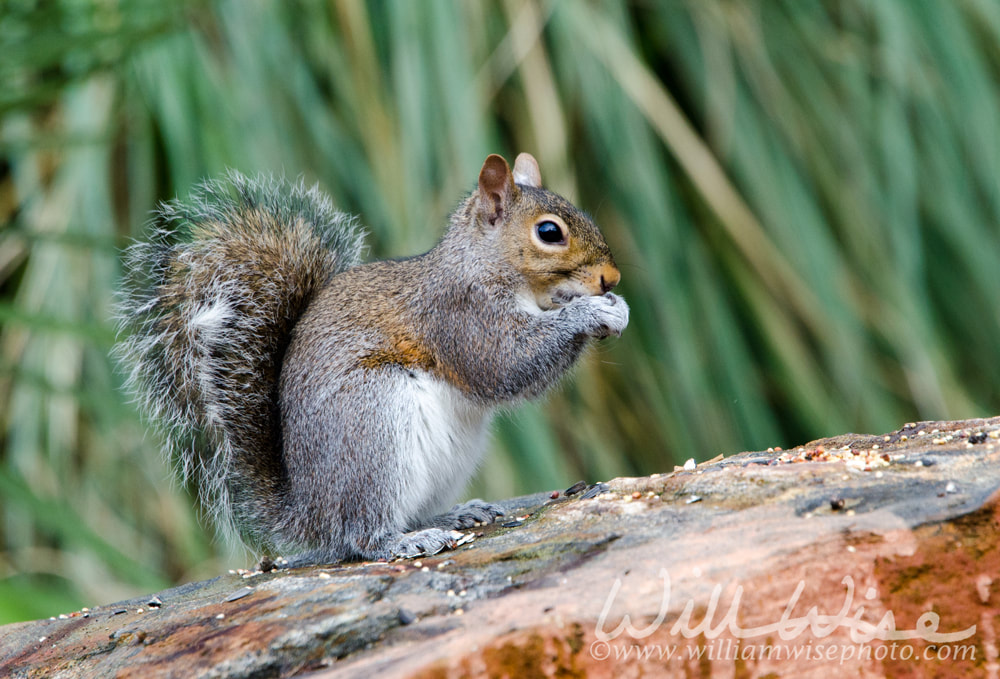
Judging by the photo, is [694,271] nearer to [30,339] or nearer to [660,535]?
[660,535]

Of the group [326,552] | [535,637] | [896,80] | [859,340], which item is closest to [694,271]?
[859,340]

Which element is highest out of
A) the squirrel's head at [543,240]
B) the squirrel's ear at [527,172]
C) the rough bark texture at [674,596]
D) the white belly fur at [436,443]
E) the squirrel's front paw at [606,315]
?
the squirrel's ear at [527,172]

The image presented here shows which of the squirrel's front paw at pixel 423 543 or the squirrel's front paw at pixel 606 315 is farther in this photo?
the squirrel's front paw at pixel 606 315

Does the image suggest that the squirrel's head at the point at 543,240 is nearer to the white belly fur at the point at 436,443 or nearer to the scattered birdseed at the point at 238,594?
the white belly fur at the point at 436,443

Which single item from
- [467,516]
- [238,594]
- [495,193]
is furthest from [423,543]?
[495,193]

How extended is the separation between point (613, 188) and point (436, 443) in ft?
4.10

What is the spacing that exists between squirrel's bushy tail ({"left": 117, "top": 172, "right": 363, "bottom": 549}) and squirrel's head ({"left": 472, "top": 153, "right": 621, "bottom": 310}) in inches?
15.5

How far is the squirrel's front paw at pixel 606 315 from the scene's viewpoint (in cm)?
196

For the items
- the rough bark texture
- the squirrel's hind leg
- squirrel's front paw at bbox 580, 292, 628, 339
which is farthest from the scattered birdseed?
squirrel's front paw at bbox 580, 292, 628, 339

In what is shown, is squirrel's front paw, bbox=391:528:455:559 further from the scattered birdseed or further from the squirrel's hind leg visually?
the scattered birdseed

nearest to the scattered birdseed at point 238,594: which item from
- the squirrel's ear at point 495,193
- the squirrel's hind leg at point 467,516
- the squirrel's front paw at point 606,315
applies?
the squirrel's hind leg at point 467,516

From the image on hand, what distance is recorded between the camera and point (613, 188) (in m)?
2.85

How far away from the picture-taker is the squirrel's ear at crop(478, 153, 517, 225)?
209cm

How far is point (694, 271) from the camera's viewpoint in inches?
110
